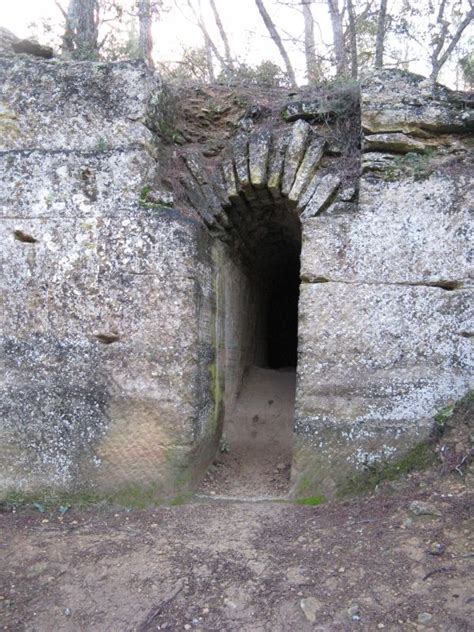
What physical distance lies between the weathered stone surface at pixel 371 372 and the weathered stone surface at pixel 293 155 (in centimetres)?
87

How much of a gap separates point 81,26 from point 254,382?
4.82 metres

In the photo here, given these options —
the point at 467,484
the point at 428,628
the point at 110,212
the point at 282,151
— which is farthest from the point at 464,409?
the point at 110,212

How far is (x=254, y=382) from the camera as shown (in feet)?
18.7

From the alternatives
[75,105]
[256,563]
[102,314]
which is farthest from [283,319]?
[256,563]

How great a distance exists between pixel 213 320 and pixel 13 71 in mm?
2443

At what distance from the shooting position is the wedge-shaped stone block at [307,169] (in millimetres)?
4270

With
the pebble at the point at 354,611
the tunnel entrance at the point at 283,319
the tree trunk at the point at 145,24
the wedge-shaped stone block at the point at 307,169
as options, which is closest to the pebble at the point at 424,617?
the pebble at the point at 354,611

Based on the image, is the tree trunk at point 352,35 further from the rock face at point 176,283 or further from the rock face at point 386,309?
the rock face at point 386,309

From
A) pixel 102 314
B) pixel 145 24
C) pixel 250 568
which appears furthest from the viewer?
pixel 145 24

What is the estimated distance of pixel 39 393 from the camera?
4117 millimetres

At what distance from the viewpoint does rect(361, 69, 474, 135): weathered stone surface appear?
4.21 metres

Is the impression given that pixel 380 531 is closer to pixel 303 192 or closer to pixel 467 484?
pixel 467 484

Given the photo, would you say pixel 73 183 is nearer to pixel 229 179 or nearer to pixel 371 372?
pixel 229 179

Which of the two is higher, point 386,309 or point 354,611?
point 386,309
